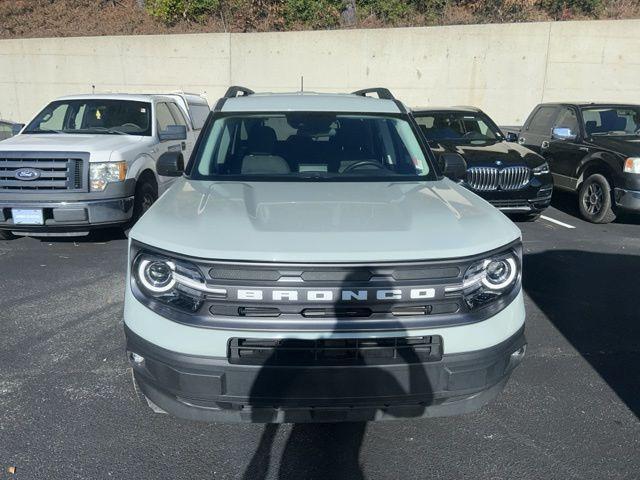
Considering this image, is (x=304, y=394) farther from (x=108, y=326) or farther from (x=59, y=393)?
(x=108, y=326)

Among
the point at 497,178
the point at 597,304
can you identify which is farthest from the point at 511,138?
the point at 597,304

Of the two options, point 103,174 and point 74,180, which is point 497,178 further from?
point 74,180

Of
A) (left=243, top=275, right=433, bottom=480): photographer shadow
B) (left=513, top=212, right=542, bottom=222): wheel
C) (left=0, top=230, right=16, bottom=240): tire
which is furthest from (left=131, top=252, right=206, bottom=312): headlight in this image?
(left=513, top=212, right=542, bottom=222): wheel

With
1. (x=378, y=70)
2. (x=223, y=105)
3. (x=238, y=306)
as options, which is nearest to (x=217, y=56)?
(x=378, y=70)

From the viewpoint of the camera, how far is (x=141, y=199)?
7277 millimetres

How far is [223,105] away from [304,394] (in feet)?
8.88

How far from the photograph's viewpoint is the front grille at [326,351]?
247 centimetres

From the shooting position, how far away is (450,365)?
254 centimetres

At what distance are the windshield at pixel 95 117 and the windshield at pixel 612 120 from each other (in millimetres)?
6861

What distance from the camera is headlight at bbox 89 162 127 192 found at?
645 cm

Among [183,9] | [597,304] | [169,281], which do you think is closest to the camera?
[169,281]

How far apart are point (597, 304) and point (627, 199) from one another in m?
3.35

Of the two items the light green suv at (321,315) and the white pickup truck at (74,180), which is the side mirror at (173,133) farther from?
the light green suv at (321,315)

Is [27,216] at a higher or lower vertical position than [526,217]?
higher
